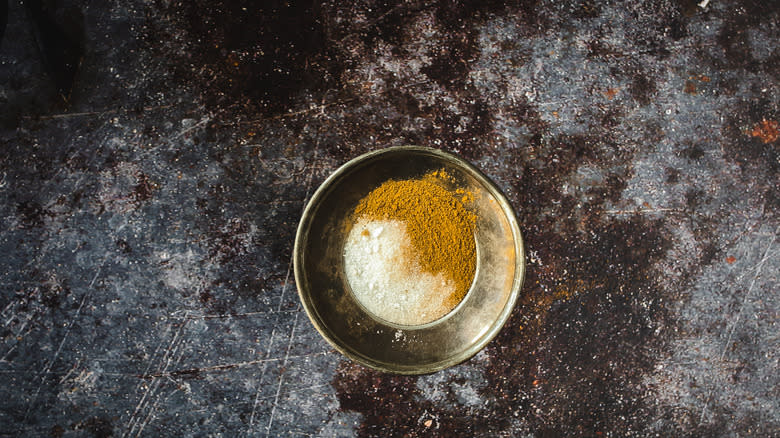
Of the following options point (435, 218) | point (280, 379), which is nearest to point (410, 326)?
point (435, 218)

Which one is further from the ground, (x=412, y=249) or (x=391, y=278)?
(x=412, y=249)

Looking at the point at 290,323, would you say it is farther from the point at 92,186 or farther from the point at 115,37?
the point at 115,37

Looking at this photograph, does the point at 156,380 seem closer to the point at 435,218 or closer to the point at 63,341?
the point at 63,341

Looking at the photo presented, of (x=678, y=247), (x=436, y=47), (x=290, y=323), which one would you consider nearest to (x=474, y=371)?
(x=290, y=323)

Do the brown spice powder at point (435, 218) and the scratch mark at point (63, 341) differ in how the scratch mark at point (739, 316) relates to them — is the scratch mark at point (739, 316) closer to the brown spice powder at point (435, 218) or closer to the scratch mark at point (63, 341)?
the brown spice powder at point (435, 218)

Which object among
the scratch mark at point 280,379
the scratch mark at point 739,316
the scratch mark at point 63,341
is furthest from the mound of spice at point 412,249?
the scratch mark at point 739,316

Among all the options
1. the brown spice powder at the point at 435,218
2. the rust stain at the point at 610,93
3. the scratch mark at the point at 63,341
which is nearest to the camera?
the brown spice powder at the point at 435,218
